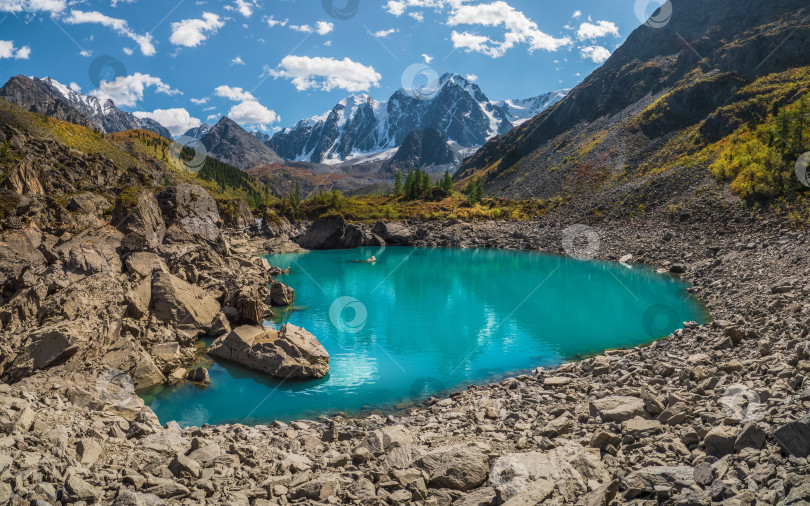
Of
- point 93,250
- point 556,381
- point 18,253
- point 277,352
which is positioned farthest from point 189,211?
point 556,381

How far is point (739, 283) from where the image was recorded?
40.7 metres

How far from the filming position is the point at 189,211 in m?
58.8

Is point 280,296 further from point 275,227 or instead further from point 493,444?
point 275,227

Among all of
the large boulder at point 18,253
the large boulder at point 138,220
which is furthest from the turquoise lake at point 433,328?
the large boulder at point 138,220

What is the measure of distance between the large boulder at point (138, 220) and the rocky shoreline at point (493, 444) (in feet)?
64.6

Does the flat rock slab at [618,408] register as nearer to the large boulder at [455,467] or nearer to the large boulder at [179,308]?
the large boulder at [455,467]

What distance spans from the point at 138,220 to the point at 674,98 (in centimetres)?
14297

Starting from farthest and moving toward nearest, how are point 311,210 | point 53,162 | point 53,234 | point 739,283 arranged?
point 311,210 < point 53,162 < point 739,283 < point 53,234

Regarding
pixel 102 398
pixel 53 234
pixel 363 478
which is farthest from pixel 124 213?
pixel 363 478

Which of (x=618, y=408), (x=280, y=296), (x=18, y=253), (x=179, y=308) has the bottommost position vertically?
(x=618, y=408)

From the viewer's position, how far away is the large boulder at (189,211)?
5553 centimetres

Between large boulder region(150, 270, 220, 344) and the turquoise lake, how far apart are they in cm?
629

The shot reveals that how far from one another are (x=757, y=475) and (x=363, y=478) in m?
8.65

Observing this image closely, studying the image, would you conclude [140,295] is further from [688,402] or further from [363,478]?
[688,402]
